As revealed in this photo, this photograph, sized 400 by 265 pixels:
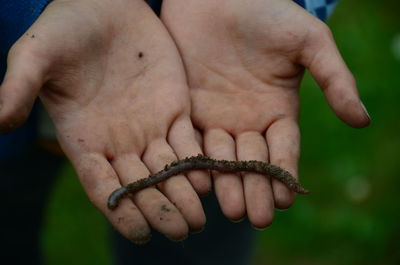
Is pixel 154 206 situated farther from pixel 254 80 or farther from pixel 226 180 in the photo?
pixel 254 80

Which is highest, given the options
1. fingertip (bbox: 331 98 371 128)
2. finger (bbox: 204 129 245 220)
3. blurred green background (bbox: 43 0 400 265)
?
fingertip (bbox: 331 98 371 128)

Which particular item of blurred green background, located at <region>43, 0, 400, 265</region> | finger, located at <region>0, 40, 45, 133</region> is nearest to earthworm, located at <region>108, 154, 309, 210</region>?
finger, located at <region>0, 40, 45, 133</region>

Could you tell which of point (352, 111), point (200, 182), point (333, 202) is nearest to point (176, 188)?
point (200, 182)

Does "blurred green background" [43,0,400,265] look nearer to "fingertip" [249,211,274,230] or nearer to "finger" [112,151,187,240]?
"fingertip" [249,211,274,230]

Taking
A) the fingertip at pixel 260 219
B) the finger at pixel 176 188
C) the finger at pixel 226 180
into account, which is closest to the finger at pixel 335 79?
the finger at pixel 226 180

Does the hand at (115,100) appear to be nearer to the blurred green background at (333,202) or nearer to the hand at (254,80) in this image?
the hand at (254,80)

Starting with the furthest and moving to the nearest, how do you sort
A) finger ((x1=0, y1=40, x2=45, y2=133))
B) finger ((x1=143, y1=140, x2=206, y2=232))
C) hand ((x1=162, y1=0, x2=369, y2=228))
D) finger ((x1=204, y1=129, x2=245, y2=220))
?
hand ((x1=162, y1=0, x2=369, y2=228)) → finger ((x1=204, y1=129, x2=245, y2=220)) → finger ((x1=143, y1=140, x2=206, y2=232)) → finger ((x1=0, y1=40, x2=45, y2=133))
